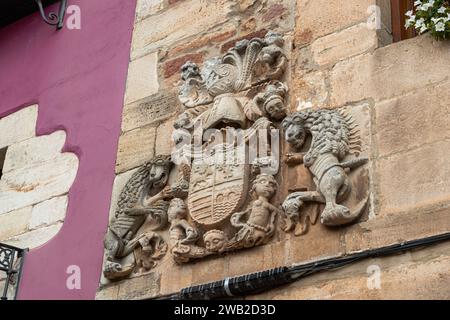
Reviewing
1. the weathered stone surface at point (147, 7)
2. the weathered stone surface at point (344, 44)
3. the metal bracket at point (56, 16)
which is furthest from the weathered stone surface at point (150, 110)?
the metal bracket at point (56, 16)

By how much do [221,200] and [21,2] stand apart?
258 cm

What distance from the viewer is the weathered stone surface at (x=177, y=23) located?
18.4 ft

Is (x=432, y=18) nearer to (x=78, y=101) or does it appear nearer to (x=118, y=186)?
(x=118, y=186)

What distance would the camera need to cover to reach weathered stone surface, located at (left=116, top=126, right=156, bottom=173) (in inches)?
213

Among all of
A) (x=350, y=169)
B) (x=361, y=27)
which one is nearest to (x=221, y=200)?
(x=350, y=169)

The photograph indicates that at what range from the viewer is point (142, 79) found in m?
5.75

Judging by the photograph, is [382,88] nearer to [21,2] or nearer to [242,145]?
[242,145]

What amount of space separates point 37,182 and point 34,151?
251 millimetres

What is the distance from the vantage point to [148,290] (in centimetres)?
493

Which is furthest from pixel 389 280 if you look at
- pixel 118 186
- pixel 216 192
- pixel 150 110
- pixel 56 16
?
pixel 56 16

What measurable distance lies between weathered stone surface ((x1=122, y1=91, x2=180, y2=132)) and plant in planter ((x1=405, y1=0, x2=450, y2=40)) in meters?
1.29

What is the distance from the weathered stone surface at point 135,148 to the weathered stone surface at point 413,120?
130 centimetres

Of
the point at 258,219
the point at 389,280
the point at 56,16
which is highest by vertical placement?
the point at 56,16

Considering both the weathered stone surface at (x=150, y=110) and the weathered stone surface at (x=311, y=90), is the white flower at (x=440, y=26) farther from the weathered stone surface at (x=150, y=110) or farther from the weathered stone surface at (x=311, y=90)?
the weathered stone surface at (x=150, y=110)
